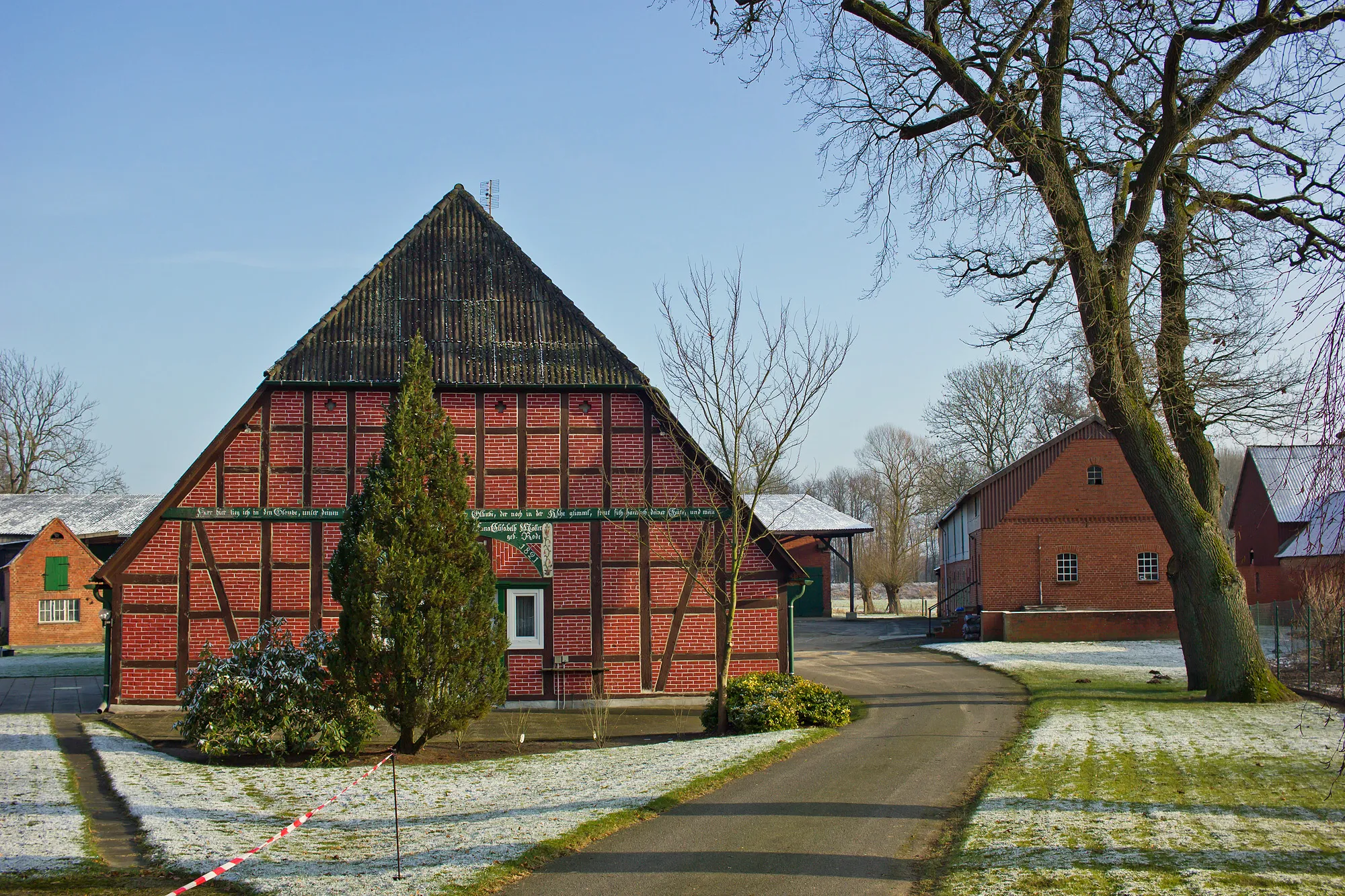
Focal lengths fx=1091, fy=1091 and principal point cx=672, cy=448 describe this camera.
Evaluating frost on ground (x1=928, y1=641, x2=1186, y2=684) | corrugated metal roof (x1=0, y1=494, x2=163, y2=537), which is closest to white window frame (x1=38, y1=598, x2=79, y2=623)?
corrugated metal roof (x1=0, y1=494, x2=163, y2=537)

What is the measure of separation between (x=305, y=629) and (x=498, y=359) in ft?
18.0

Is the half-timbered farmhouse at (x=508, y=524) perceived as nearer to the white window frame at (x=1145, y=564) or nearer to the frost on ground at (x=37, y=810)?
the frost on ground at (x=37, y=810)

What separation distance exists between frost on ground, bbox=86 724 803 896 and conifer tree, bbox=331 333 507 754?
0.86 meters

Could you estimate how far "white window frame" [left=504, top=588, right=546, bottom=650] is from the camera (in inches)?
715

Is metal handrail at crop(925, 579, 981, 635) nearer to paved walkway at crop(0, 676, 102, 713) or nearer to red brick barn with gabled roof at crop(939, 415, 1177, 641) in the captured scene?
red brick barn with gabled roof at crop(939, 415, 1177, 641)

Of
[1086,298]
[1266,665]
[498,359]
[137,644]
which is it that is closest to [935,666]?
[1266,665]

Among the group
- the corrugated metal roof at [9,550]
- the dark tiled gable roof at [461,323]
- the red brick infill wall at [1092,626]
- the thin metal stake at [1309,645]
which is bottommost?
the red brick infill wall at [1092,626]

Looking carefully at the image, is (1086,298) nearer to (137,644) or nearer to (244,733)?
(244,733)

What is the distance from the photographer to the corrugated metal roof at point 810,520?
3753 cm

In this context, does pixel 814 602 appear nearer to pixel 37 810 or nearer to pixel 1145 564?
→ pixel 1145 564

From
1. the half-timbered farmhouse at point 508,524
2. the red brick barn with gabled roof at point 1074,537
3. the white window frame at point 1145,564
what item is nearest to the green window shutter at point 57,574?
the half-timbered farmhouse at point 508,524

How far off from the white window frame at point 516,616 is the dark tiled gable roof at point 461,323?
3504mm

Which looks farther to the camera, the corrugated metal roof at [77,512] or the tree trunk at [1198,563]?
the corrugated metal roof at [77,512]

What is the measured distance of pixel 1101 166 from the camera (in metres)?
17.1
